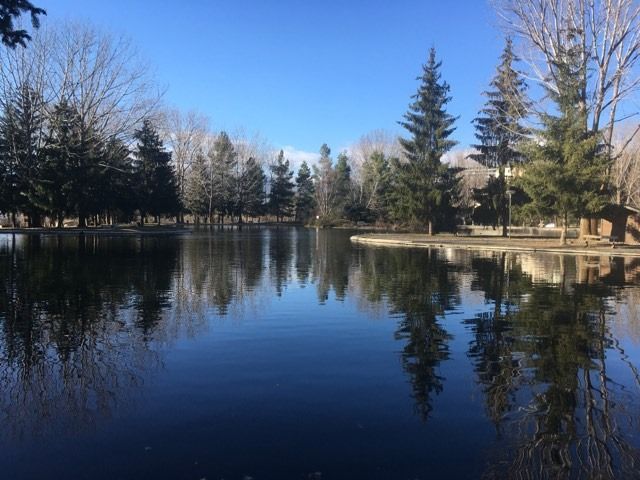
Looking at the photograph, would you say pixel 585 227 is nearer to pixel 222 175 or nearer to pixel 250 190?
pixel 222 175

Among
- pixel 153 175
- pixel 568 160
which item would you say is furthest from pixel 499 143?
pixel 153 175

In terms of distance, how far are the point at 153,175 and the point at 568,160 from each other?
4672 centimetres

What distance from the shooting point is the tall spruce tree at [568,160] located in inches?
1162

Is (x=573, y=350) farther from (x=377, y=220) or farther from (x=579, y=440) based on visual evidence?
(x=377, y=220)

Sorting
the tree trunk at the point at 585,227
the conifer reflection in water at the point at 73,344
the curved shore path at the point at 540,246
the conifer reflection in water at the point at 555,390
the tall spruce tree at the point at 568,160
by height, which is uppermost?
the tall spruce tree at the point at 568,160

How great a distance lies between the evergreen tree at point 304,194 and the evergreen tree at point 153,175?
34.4 metres

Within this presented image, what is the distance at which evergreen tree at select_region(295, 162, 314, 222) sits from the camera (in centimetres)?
9725

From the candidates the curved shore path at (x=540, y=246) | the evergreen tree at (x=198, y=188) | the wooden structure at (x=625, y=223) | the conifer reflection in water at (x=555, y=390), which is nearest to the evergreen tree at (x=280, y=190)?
the evergreen tree at (x=198, y=188)

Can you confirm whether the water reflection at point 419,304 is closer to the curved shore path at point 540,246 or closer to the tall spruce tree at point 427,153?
the curved shore path at point 540,246

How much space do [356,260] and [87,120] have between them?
38.6m

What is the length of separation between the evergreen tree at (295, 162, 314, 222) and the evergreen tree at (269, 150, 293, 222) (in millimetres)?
2226

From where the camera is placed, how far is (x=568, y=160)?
3012cm

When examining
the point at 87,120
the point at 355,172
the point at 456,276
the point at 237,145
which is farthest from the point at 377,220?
the point at 456,276

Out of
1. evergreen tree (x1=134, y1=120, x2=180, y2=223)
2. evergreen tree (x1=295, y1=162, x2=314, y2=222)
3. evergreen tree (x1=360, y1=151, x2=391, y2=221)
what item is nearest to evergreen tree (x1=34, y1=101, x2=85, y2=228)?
evergreen tree (x1=134, y1=120, x2=180, y2=223)
